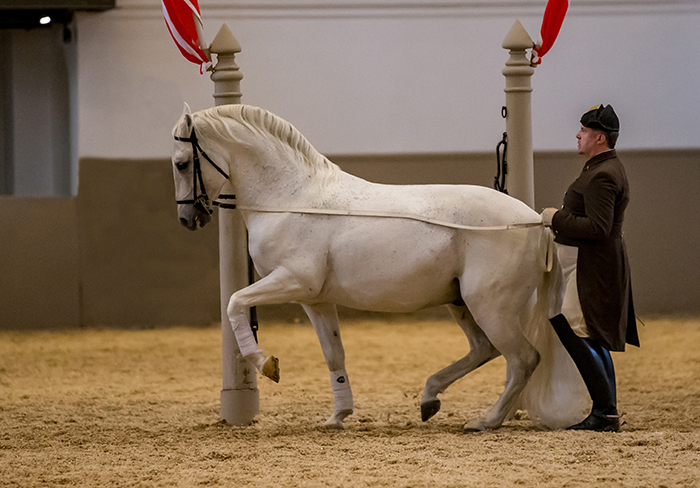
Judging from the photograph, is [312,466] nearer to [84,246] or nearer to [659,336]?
[659,336]

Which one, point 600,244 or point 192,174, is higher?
point 192,174

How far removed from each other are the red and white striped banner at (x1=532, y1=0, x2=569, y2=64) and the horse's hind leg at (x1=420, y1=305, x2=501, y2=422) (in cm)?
158

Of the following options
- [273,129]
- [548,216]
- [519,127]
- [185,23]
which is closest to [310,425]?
[273,129]

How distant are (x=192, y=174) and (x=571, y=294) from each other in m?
2.04

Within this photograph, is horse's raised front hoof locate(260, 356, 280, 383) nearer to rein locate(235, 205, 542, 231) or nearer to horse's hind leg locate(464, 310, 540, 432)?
rein locate(235, 205, 542, 231)

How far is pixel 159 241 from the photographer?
30.0 ft

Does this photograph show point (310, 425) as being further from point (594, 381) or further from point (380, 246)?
point (594, 381)

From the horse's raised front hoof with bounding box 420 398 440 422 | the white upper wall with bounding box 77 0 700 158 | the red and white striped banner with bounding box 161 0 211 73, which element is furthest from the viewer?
the white upper wall with bounding box 77 0 700 158

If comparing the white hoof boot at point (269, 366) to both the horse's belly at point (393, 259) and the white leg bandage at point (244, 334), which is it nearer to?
the white leg bandage at point (244, 334)

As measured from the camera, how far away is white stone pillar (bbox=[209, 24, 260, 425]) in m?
4.71

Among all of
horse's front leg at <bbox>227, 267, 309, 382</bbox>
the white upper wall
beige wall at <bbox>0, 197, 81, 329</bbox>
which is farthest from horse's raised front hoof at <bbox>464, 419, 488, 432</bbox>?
beige wall at <bbox>0, 197, 81, 329</bbox>

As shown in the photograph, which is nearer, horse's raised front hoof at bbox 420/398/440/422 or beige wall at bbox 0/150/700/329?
horse's raised front hoof at bbox 420/398/440/422

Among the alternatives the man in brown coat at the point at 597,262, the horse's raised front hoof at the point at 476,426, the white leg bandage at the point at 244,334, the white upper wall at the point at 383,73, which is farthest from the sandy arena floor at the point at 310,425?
the white upper wall at the point at 383,73

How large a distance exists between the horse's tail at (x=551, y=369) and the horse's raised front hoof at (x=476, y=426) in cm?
30
